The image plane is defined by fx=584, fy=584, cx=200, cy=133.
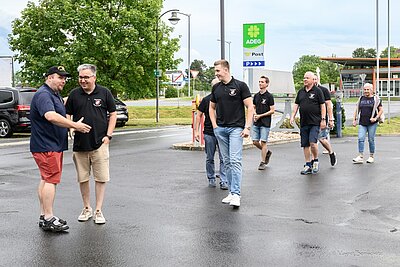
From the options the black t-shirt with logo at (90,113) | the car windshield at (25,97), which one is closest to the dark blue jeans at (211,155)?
the black t-shirt with logo at (90,113)

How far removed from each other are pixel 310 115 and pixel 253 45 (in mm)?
8052

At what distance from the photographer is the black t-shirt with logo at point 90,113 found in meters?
6.72

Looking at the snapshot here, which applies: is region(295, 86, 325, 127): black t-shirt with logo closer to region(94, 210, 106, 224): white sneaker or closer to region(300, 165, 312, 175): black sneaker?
region(300, 165, 312, 175): black sneaker

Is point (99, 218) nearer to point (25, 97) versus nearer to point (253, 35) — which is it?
point (253, 35)

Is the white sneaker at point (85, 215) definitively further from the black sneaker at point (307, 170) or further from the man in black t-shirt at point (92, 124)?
the black sneaker at point (307, 170)

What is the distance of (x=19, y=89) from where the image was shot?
2241 centimetres

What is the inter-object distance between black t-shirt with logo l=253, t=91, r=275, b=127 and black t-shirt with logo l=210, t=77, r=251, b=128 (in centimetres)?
346

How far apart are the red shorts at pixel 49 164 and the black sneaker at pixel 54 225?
16.8 inches

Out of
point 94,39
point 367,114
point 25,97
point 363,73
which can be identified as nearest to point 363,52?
point 363,73

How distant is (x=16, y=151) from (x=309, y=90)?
9052 mm

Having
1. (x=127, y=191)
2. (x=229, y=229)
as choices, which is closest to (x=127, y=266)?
(x=229, y=229)

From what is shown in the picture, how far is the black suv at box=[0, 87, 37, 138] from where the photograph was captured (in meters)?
22.1

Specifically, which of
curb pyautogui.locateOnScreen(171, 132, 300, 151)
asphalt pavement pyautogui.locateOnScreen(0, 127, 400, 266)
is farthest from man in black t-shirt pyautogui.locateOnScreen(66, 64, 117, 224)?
curb pyautogui.locateOnScreen(171, 132, 300, 151)

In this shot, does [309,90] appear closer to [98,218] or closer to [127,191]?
[127,191]
